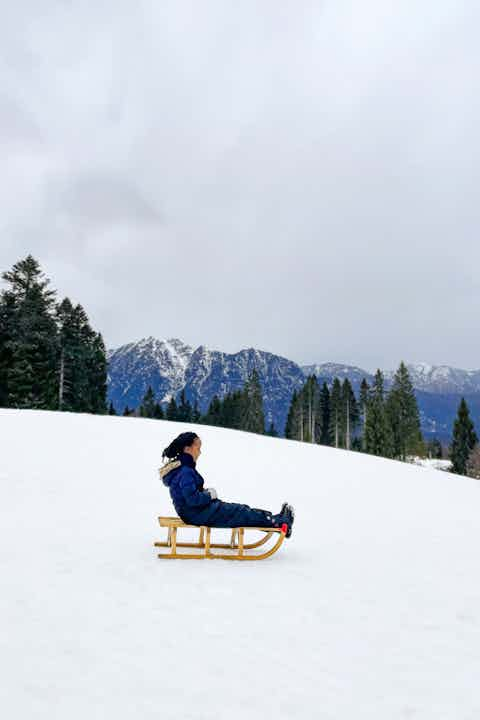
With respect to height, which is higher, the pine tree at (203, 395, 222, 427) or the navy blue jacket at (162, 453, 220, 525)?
the pine tree at (203, 395, 222, 427)

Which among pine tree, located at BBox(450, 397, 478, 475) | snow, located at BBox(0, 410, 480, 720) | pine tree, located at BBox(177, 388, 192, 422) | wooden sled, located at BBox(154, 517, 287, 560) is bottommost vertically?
snow, located at BBox(0, 410, 480, 720)

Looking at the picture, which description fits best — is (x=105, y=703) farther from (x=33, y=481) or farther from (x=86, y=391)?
(x=86, y=391)

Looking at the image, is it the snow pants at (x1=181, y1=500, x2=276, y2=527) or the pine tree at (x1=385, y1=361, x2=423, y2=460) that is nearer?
the snow pants at (x1=181, y1=500, x2=276, y2=527)

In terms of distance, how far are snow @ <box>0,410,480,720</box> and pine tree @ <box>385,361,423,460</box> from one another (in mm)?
71436

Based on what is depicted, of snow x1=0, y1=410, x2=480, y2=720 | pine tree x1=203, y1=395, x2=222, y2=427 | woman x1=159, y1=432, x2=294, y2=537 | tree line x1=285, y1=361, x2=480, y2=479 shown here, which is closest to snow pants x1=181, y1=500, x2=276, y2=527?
woman x1=159, y1=432, x2=294, y2=537

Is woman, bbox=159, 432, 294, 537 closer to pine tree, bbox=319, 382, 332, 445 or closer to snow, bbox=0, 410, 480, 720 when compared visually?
snow, bbox=0, 410, 480, 720

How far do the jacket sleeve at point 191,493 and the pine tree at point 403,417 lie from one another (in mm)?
76701

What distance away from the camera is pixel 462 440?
259ft

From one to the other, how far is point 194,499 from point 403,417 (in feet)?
267

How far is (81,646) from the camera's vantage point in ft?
14.5

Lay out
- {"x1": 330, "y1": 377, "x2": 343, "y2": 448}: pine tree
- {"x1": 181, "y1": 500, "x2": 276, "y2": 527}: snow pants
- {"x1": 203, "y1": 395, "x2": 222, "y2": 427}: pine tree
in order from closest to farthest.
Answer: {"x1": 181, "y1": 500, "x2": 276, "y2": 527}: snow pants
{"x1": 330, "y1": 377, "x2": 343, "y2": 448}: pine tree
{"x1": 203, "y1": 395, "x2": 222, "y2": 427}: pine tree

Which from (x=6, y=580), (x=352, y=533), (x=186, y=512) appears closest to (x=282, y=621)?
(x=186, y=512)

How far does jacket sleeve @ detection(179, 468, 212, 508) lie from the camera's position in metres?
7.29

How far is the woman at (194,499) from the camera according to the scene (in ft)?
24.0
